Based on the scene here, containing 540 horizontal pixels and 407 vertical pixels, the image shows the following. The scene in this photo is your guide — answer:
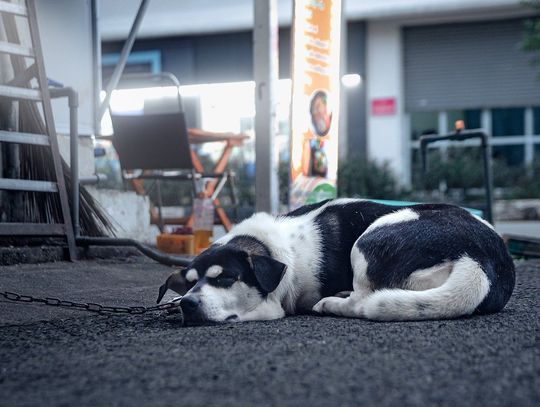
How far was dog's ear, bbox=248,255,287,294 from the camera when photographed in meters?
3.37

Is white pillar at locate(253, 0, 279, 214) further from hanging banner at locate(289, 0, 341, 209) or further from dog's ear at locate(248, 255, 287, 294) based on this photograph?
dog's ear at locate(248, 255, 287, 294)

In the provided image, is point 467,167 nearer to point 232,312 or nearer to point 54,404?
point 232,312

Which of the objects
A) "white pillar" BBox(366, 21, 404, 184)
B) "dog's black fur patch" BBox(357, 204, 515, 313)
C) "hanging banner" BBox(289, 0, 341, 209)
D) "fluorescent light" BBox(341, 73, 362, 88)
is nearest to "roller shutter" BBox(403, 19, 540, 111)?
"white pillar" BBox(366, 21, 404, 184)

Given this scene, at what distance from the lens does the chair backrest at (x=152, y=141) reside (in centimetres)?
659

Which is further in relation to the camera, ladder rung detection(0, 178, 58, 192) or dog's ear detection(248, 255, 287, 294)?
ladder rung detection(0, 178, 58, 192)

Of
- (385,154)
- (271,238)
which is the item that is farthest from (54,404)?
(385,154)

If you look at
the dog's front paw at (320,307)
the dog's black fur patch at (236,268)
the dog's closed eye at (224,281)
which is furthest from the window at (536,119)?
the dog's closed eye at (224,281)

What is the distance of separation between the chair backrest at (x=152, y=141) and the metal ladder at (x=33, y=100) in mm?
1998

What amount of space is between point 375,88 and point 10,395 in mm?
13848

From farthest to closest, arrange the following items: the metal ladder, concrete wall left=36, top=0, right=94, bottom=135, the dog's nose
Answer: concrete wall left=36, top=0, right=94, bottom=135 < the metal ladder < the dog's nose

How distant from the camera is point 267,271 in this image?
339 cm

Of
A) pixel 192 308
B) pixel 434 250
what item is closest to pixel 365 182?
pixel 434 250

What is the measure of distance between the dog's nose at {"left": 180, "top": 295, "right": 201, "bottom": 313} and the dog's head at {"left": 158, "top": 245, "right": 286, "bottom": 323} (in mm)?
26

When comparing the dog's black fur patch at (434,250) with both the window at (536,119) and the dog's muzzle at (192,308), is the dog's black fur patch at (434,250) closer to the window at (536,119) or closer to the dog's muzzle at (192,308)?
the dog's muzzle at (192,308)
